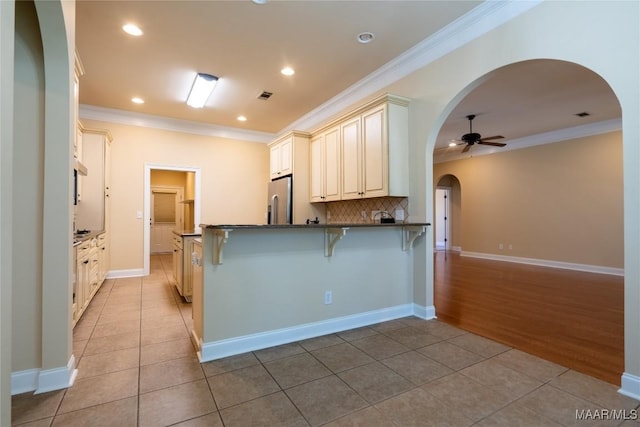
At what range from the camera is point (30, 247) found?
189 cm

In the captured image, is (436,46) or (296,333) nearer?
(296,333)

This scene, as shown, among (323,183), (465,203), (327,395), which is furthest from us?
(465,203)

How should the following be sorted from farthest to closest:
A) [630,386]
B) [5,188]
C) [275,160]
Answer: [275,160]
[630,386]
[5,188]

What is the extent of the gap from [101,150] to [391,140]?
4415mm

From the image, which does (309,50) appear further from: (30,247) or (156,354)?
(156,354)

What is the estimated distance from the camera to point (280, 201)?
202 inches

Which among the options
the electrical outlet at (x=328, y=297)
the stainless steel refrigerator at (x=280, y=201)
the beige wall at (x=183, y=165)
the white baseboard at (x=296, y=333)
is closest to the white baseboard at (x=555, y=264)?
the white baseboard at (x=296, y=333)

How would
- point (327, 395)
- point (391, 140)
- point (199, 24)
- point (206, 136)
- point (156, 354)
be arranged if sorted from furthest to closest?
point (206, 136) < point (391, 140) < point (199, 24) < point (156, 354) < point (327, 395)

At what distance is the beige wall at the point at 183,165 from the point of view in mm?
5312

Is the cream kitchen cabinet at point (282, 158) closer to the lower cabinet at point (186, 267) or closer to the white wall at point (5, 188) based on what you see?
the lower cabinet at point (186, 267)

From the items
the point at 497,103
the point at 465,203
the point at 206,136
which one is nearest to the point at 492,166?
the point at 465,203

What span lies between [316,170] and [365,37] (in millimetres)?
2068

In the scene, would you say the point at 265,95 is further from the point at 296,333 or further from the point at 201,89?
the point at 296,333

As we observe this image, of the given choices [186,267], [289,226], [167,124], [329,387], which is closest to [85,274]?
[186,267]
